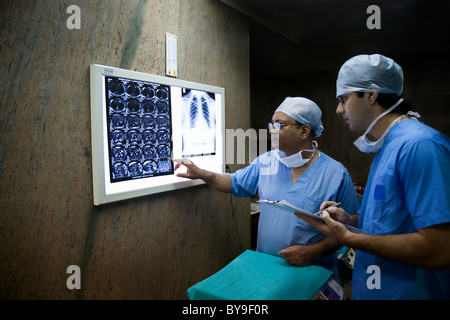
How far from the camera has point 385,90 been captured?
1.25 meters

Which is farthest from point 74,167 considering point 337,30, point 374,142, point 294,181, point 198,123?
point 337,30

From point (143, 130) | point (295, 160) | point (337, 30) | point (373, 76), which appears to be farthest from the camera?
point (337, 30)

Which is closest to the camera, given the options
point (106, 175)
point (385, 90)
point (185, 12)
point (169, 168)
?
point (385, 90)

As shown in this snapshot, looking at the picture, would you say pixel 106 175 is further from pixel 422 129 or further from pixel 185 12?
pixel 422 129

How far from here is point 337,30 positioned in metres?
3.21

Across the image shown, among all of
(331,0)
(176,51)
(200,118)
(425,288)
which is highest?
(331,0)

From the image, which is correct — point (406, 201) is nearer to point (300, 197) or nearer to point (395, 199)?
point (395, 199)

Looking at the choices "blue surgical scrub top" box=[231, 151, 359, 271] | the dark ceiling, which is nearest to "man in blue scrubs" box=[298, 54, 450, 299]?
"blue surgical scrub top" box=[231, 151, 359, 271]

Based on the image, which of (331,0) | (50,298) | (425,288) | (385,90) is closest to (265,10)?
(331,0)

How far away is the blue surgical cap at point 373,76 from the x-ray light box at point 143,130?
3.16 ft

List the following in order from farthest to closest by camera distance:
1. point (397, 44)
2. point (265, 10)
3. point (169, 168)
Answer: point (397, 44), point (265, 10), point (169, 168)

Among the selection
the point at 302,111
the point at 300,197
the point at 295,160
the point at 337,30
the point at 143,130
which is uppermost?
the point at 337,30

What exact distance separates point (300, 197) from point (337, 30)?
7.92 feet

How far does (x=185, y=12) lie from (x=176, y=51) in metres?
0.29
